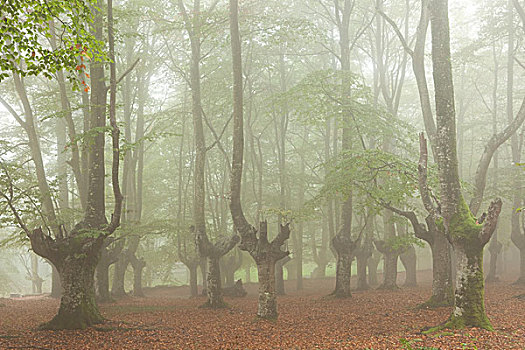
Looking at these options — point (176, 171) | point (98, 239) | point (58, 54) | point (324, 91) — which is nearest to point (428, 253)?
point (176, 171)

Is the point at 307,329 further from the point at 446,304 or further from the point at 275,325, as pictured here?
the point at 446,304

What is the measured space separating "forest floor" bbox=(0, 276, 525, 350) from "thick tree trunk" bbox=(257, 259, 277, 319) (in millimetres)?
285

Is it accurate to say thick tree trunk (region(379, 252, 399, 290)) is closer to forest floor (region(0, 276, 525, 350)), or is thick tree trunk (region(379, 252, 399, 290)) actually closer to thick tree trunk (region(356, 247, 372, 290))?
thick tree trunk (region(356, 247, 372, 290))

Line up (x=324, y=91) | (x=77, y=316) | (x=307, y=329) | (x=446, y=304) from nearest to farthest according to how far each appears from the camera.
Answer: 1. (x=77, y=316)
2. (x=307, y=329)
3. (x=446, y=304)
4. (x=324, y=91)

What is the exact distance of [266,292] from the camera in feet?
35.3

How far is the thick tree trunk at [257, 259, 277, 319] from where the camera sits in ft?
35.0

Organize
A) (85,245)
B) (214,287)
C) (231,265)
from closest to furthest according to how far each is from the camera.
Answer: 1. (85,245)
2. (214,287)
3. (231,265)

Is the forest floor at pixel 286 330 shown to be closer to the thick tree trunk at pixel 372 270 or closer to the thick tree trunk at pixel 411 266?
the thick tree trunk at pixel 411 266

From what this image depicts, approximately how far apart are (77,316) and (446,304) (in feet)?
34.6

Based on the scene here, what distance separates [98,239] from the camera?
948 cm

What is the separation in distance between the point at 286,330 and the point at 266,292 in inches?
57.6

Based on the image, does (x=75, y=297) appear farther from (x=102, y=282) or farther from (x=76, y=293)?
(x=102, y=282)

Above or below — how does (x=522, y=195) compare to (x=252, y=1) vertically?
below

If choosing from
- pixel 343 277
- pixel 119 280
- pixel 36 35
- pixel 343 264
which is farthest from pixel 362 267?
pixel 36 35
